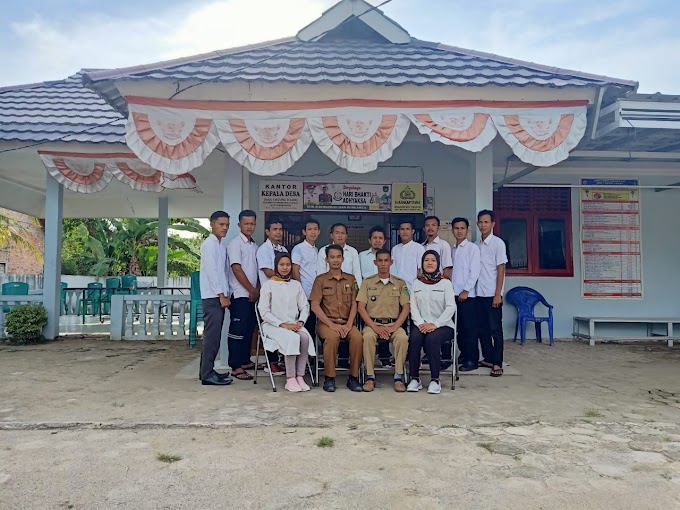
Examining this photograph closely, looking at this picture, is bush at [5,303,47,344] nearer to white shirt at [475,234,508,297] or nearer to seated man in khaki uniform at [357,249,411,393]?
seated man in khaki uniform at [357,249,411,393]

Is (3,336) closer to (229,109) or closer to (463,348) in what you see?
(229,109)

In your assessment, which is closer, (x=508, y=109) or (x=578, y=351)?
(x=508, y=109)

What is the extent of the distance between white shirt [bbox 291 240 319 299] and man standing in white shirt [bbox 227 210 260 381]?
18.1 inches

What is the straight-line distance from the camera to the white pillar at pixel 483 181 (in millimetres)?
5793

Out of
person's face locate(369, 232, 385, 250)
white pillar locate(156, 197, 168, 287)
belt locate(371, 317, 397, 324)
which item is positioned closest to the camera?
belt locate(371, 317, 397, 324)

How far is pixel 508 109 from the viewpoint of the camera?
527 centimetres

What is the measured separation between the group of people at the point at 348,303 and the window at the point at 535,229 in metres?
2.75

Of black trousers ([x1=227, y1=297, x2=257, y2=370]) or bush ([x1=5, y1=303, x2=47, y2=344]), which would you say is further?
bush ([x1=5, y1=303, x2=47, y2=344])

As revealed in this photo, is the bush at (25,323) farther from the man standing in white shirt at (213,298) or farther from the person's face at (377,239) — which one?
the person's face at (377,239)

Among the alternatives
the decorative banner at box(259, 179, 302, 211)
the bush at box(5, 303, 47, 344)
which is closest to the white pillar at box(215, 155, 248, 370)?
the decorative banner at box(259, 179, 302, 211)

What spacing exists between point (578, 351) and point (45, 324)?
7.53 meters

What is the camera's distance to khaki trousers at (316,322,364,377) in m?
4.68

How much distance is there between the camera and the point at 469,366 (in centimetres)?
540

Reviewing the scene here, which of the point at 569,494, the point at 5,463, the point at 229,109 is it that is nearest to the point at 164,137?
the point at 229,109
